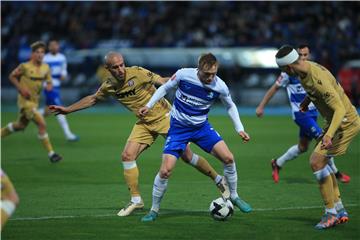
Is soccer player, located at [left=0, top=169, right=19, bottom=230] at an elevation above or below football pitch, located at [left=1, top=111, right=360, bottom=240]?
above

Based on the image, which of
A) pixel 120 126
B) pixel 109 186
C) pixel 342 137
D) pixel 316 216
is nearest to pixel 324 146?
pixel 342 137

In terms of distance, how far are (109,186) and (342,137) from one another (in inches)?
200

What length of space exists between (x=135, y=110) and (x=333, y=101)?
3340 millimetres

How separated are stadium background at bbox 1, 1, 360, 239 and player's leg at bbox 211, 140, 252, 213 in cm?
27

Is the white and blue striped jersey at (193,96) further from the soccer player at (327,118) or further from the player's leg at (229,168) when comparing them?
the soccer player at (327,118)

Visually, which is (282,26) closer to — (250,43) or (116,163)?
(250,43)

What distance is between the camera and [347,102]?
1016 cm

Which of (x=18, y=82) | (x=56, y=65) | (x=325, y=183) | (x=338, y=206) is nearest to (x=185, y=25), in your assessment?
(x=56, y=65)

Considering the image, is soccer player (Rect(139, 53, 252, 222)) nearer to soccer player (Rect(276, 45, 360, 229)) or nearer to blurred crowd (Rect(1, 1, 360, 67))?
soccer player (Rect(276, 45, 360, 229))

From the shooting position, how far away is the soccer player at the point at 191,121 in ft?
34.3

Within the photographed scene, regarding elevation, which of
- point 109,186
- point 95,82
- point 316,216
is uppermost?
point 316,216

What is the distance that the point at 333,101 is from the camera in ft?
31.2

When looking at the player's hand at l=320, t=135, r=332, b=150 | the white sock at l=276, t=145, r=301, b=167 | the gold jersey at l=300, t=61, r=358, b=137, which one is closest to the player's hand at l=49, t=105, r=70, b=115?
the gold jersey at l=300, t=61, r=358, b=137

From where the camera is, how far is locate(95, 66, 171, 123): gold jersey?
1141cm
